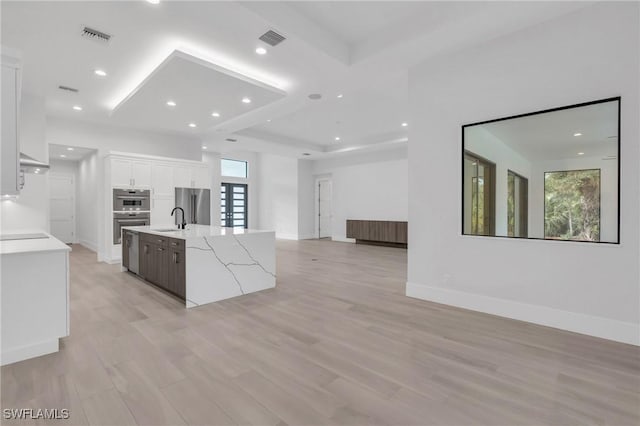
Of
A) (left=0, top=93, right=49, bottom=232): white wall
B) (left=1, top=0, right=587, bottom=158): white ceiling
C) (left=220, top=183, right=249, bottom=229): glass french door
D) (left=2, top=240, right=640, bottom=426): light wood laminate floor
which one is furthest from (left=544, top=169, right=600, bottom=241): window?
(left=220, top=183, right=249, bottom=229): glass french door

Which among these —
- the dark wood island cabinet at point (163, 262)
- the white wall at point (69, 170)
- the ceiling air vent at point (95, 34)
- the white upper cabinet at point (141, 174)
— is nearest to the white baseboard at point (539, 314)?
the dark wood island cabinet at point (163, 262)

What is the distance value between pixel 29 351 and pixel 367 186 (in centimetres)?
890

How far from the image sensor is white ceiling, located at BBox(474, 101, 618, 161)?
106 inches

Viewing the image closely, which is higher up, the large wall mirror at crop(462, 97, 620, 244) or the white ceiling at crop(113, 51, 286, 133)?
the white ceiling at crop(113, 51, 286, 133)

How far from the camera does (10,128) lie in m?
2.29

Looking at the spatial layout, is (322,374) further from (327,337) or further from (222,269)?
(222,269)

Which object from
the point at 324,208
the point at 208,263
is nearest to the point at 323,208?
the point at 324,208

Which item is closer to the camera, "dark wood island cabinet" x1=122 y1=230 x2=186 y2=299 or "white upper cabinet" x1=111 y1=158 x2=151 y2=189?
"dark wood island cabinet" x1=122 y1=230 x2=186 y2=299

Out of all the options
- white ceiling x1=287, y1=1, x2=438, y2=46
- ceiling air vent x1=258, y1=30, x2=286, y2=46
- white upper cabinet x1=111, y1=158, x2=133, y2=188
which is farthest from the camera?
white upper cabinet x1=111, y1=158, x2=133, y2=188

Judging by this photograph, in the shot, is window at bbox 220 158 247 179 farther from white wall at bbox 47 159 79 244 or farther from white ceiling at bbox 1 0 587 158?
white ceiling at bbox 1 0 587 158

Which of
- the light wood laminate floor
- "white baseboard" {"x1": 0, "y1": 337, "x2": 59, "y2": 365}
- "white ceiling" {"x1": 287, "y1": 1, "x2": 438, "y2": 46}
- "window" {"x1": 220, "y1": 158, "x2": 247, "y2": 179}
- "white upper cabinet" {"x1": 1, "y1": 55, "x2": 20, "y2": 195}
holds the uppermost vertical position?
"white ceiling" {"x1": 287, "y1": 1, "x2": 438, "y2": 46}

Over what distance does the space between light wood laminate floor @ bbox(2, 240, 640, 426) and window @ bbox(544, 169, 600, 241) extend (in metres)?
0.94

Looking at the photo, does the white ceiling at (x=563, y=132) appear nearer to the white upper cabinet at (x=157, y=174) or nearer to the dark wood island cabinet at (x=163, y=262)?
the dark wood island cabinet at (x=163, y=262)

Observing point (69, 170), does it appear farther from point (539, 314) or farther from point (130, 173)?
point (539, 314)
